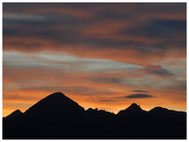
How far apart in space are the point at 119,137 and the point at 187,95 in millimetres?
119433

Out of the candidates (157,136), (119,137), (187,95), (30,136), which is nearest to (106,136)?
(119,137)

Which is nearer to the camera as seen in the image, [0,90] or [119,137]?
Result: [0,90]

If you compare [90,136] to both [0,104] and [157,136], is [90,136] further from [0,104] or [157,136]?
[0,104]

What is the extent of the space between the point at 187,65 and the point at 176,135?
121190 mm

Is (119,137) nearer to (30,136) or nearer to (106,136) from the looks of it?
(106,136)

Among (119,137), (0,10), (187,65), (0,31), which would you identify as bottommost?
(119,137)

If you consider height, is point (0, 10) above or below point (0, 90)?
above

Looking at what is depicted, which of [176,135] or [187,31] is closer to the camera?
[187,31]

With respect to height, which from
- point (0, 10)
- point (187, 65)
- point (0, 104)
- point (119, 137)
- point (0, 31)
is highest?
point (0, 10)

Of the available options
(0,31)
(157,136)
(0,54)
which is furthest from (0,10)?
(157,136)

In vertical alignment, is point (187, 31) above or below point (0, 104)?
above

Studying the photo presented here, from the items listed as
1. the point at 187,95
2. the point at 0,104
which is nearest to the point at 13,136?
the point at 0,104

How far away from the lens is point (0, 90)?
8162 cm

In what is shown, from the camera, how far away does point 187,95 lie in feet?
277
